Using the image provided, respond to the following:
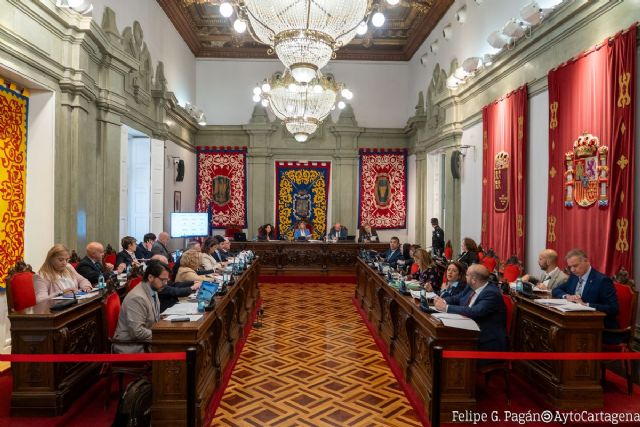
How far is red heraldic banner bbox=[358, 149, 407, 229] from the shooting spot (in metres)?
14.3

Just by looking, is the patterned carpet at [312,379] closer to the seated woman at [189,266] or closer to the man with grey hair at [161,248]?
the seated woman at [189,266]

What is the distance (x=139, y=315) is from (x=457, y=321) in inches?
103

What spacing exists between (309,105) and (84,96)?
3.59m

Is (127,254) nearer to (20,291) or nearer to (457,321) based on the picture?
(20,291)

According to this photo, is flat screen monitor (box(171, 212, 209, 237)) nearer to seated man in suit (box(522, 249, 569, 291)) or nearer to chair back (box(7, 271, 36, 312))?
chair back (box(7, 271, 36, 312))

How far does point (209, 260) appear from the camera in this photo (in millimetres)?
7309

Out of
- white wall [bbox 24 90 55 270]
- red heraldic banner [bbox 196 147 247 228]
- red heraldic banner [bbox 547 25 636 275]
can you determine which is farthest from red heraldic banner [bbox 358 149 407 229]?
white wall [bbox 24 90 55 270]

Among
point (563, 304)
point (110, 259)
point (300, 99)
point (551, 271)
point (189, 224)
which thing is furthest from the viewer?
point (189, 224)

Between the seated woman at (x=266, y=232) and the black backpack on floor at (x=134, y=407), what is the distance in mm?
9838

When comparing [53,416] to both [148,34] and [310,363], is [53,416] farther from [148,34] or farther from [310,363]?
[148,34]

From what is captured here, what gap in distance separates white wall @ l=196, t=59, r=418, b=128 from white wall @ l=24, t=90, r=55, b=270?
28.1 ft

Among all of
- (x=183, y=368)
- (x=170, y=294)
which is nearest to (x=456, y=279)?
(x=183, y=368)

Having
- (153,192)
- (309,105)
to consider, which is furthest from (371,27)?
(153,192)

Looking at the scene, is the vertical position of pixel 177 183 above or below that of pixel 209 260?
above
